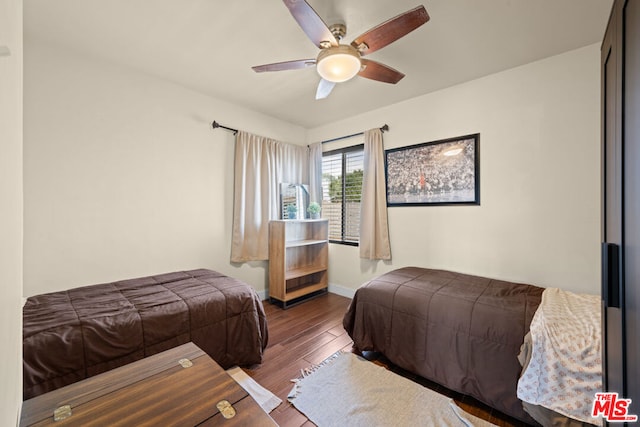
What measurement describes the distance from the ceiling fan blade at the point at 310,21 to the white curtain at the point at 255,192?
1.84 m

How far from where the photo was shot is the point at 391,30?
154 centimetres

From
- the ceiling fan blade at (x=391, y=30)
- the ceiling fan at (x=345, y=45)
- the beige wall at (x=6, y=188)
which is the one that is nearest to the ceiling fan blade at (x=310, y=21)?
the ceiling fan at (x=345, y=45)

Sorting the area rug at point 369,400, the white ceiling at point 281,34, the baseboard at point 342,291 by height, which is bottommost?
the area rug at point 369,400

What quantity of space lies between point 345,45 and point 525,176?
196 cm

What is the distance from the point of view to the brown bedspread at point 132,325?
1.33m

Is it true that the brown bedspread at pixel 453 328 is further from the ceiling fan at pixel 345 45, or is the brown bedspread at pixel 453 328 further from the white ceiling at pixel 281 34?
the white ceiling at pixel 281 34

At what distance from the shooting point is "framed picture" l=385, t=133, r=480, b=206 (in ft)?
8.57

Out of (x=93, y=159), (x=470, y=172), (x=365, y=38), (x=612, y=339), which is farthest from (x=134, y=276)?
(x=470, y=172)

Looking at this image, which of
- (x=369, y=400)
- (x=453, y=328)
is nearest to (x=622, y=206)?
(x=453, y=328)

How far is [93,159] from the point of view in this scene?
222 cm

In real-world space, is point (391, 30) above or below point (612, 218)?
above

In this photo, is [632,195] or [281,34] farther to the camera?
[281,34]

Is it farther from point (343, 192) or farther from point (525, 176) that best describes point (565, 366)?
point (343, 192)

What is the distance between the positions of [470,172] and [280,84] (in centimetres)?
216
